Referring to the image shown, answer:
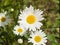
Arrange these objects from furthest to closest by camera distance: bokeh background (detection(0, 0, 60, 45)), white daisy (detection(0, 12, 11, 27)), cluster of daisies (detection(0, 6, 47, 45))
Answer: bokeh background (detection(0, 0, 60, 45)) → white daisy (detection(0, 12, 11, 27)) → cluster of daisies (detection(0, 6, 47, 45))

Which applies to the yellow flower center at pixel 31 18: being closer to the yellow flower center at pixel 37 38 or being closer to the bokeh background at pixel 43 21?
the yellow flower center at pixel 37 38

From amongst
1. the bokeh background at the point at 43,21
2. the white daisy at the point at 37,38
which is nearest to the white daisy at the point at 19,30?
the bokeh background at the point at 43,21

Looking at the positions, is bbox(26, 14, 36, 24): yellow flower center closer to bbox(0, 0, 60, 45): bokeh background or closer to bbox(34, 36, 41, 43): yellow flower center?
bbox(34, 36, 41, 43): yellow flower center

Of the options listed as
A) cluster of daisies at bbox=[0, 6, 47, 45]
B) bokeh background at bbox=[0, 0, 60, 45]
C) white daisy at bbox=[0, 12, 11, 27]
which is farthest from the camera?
bokeh background at bbox=[0, 0, 60, 45]

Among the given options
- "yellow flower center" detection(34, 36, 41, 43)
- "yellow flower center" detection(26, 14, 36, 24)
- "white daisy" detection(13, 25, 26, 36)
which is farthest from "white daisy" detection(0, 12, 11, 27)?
"yellow flower center" detection(34, 36, 41, 43)

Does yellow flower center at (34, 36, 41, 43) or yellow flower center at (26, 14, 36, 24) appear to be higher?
yellow flower center at (26, 14, 36, 24)

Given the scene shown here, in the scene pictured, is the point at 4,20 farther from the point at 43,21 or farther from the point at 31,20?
the point at 43,21

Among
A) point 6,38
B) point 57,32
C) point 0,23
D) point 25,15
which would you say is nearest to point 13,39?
point 6,38
